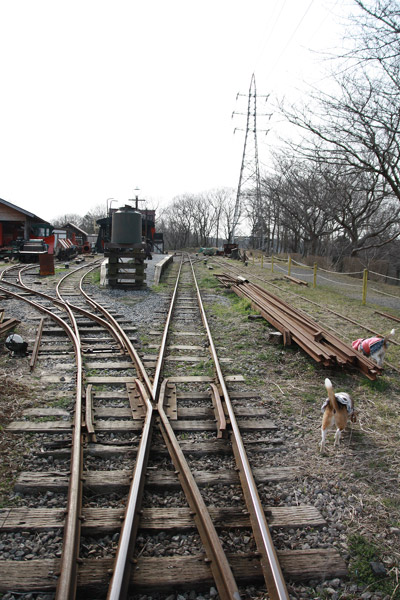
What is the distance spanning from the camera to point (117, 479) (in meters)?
3.50

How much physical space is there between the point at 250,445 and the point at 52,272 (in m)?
17.1

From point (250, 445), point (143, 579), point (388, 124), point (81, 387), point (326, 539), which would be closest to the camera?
point (143, 579)

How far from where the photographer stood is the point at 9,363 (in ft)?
21.3

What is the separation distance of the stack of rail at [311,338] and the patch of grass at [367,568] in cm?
342

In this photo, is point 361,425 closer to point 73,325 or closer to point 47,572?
point 47,572

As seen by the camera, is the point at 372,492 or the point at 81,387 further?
the point at 81,387

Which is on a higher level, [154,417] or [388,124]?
[388,124]

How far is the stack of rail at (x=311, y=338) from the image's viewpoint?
20.8 ft

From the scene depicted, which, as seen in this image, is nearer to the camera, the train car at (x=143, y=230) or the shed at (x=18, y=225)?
the train car at (x=143, y=230)

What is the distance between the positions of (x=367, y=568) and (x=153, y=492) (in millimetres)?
1609

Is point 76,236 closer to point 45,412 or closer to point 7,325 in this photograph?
point 7,325

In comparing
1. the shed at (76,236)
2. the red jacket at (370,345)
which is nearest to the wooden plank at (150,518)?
the red jacket at (370,345)

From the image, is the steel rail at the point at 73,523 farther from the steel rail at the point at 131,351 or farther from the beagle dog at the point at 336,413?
the beagle dog at the point at 336,413

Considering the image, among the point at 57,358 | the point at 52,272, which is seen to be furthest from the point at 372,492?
the point at 52,272
